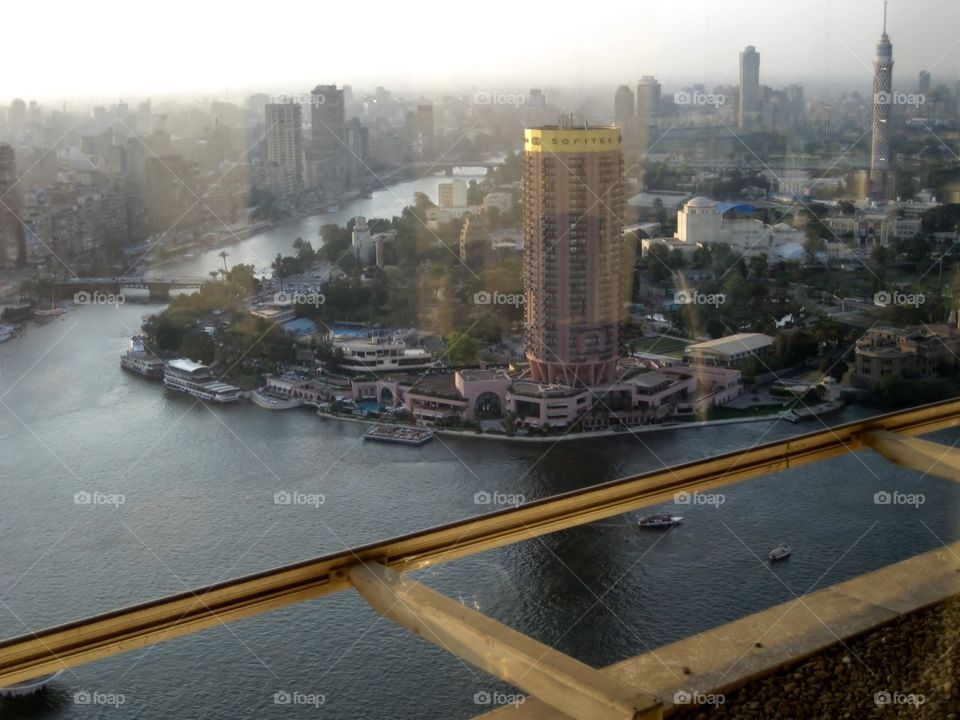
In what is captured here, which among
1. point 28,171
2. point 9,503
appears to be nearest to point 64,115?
point 28,171

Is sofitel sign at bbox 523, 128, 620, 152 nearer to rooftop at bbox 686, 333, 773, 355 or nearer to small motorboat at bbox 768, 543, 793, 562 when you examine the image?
rooftop at bbox 686, 333, 773, 355

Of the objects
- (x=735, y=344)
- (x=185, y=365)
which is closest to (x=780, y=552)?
(x=735, y=344)

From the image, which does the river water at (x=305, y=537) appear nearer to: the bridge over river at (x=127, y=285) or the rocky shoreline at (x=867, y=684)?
the bridge over river at (x=127, y=285)

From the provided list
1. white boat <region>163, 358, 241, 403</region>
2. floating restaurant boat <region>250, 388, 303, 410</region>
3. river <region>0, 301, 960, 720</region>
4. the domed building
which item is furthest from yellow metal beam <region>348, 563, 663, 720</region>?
the domed building

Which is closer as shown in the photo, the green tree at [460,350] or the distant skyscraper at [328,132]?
the distant skyscraper at [328,132]

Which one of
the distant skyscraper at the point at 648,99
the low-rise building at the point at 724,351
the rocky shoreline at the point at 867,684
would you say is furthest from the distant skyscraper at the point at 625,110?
the rocky shoreline at the point at 867,684

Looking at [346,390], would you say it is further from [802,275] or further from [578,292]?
[802,275]

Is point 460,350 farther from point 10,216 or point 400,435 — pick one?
A: point 10,216
